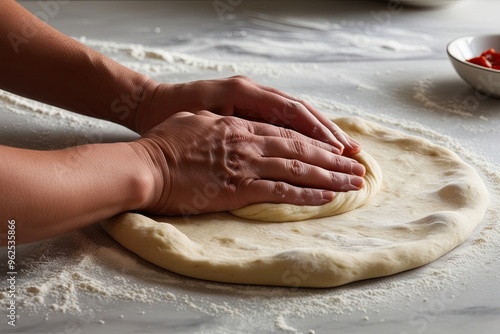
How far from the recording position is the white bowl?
215 cm

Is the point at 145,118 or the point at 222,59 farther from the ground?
the point at 222,59

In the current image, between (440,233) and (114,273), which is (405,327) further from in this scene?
(114,273)

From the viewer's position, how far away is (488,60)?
2242mm

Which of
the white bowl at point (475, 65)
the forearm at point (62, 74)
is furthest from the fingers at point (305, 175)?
the white bowl at point (475, 65)

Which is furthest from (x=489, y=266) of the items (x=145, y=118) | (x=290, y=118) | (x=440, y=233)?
(x=145, y=118)

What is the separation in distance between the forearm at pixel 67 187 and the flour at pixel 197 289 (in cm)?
8

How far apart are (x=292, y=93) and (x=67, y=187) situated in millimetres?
1072

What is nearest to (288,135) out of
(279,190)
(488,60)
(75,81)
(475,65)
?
(279,190)

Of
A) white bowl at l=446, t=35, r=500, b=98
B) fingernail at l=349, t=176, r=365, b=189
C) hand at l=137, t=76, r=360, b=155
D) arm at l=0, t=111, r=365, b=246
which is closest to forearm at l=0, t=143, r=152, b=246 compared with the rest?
arm at l=0, t=111, r=365, b=246

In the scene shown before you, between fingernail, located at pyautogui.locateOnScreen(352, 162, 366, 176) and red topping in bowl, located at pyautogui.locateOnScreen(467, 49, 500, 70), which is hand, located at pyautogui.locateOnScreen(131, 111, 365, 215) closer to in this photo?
fingernail, located at pyautogui.locateOnScreen(352, 162, 366, 176)

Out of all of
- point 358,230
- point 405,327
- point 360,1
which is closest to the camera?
point 405,327

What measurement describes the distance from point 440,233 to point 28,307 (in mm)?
812

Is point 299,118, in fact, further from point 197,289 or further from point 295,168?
point 197,289

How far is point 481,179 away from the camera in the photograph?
1770 mm
